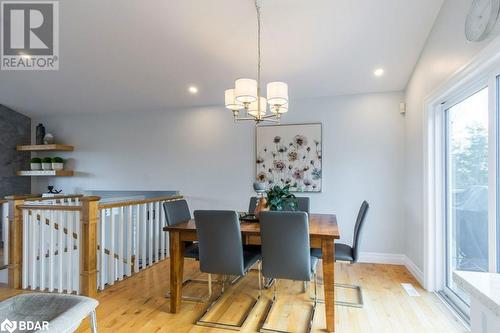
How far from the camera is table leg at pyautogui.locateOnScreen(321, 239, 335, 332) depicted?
2.26m

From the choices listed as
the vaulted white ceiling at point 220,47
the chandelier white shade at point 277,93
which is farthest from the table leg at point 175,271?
the vaulted white ceiling at point 220,47

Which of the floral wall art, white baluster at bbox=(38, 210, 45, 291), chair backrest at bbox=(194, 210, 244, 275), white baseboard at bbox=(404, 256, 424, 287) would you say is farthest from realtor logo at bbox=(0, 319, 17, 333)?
white baseboard at bbox=(404, 256, 424, 287)

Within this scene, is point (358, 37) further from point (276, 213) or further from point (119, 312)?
point (119, 312)

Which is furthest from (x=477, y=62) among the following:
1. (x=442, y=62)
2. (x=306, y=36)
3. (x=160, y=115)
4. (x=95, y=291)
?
(x=160, y=115)

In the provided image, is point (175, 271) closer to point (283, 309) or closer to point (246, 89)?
point (283, 309)

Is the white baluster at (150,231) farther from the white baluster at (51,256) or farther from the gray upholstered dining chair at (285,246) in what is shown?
the gray upholstered dining chair at (285,246)

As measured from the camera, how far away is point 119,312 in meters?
2.60

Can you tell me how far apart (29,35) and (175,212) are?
108 inches

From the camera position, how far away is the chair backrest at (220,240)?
2.41m

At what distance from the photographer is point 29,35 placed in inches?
134

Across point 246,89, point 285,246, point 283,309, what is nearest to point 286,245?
point 285,246

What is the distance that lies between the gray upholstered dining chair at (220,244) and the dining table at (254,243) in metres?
0.14

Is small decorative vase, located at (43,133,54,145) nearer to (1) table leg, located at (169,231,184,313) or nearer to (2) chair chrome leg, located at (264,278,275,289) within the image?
(1) table leg, located at (169,231,184,313)

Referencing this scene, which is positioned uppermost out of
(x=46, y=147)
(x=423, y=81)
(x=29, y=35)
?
(x=29, y=35)
